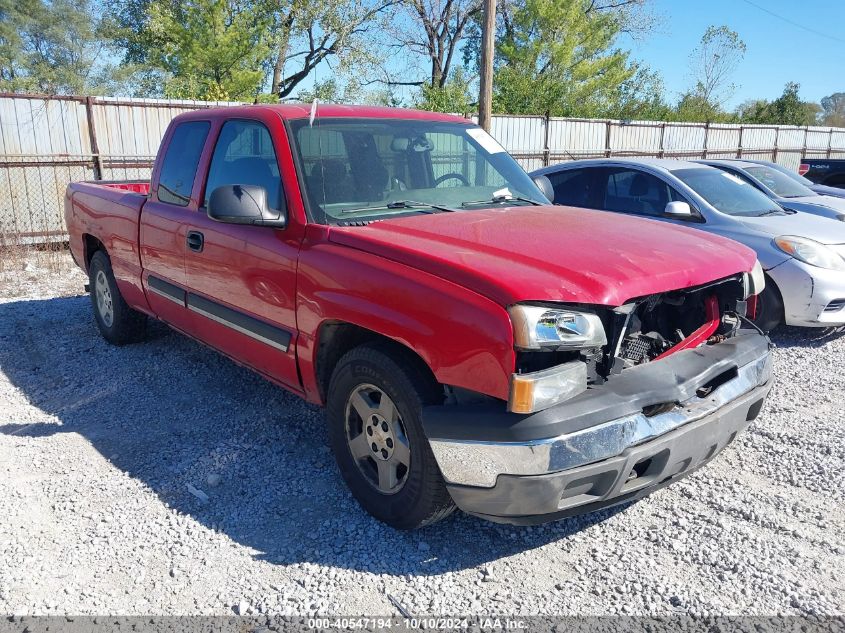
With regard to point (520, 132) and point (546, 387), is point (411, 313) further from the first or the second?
point (520, 132)

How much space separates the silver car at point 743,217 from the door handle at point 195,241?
2358mm

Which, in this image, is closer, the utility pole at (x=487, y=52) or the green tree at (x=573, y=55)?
the utility pole at (x=487, y=52)

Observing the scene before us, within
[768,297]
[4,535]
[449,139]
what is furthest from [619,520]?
[768,297]

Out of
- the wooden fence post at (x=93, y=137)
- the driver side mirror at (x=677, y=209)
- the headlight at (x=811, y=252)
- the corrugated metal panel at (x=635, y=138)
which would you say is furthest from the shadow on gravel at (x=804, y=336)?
the corrugated metal panel at (x=635, y=138)

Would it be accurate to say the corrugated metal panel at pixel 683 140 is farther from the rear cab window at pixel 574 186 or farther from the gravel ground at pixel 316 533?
the gravel ground at pixel 316 533

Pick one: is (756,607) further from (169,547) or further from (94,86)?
(94,86)

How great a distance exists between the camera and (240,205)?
11.2ft

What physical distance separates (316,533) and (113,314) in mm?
3664

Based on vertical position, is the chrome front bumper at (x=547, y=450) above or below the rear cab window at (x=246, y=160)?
below

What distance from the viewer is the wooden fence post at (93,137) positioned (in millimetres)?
11469

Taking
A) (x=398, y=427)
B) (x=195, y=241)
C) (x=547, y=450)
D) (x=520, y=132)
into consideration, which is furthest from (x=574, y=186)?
(x=520, y=132)

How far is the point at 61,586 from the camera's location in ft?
9.48

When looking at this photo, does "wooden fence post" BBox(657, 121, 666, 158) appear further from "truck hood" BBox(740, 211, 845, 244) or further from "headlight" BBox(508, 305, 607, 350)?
"headlight" BBox(508, 305, 607, 350)

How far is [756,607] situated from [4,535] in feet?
11.0
